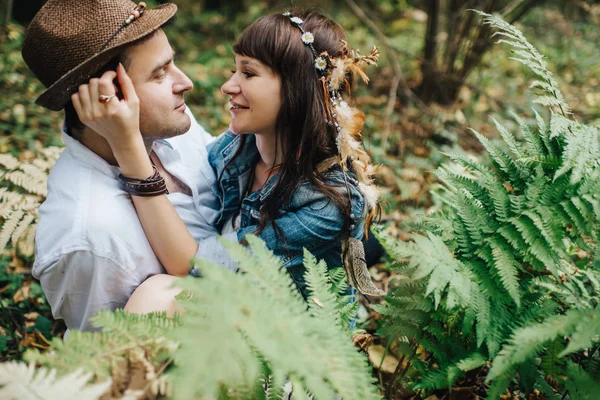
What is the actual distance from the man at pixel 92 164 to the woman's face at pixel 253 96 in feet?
1.11

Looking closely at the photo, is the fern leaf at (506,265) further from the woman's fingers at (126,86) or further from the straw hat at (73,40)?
the straw hat at (73,40)

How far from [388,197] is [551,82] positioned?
93.1 inches

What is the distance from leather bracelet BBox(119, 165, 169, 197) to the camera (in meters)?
2.13

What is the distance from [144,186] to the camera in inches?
83.9

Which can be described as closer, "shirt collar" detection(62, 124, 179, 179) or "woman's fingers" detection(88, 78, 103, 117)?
"woman's fingers" detection(88, 78, 103, 117)

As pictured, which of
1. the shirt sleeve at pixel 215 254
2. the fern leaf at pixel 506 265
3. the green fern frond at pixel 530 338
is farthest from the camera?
the shirt sleeve at pixel 215 254

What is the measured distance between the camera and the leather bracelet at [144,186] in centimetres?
213

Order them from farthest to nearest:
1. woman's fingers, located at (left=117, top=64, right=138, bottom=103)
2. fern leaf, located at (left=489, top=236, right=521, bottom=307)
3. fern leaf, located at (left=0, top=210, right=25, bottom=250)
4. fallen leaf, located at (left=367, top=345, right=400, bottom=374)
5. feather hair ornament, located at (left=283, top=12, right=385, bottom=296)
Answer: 1. fallen leaf, located at (left=367, top=345, right=400, bottom=374)
2. fern leaf, located at (left=0, top=210, right=25, bottom=250)
3. feather hair ornament, located at (left=283, top=12, right=385, bottom=296)
4. woman's fingers, located at (left=117, top=64, right=138, bottom=103)
5. fern leaf, located at (left=489, top=236, right=521, bottom=307)

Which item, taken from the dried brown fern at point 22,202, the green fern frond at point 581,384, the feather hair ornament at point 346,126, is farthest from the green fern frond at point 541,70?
the dried brown fern at point 22,202

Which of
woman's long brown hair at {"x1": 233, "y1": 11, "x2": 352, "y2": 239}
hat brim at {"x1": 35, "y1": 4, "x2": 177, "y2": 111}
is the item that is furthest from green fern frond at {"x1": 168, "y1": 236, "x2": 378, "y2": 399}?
hat brim at {"x1": 35, "y1": 4, "x2": 177, "y2": 111}

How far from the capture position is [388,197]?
Answer: 4348 millimetres

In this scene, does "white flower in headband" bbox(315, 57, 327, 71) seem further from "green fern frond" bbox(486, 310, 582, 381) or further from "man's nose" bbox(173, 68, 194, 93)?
"green fern frond" bbox(486, 310, 582, 381)

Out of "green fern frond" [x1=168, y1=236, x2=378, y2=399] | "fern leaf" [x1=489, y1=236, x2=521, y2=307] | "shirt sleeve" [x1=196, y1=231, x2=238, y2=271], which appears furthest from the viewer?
"shirt sleeve" [x1=196, y1=231, x2=238, y2=271]

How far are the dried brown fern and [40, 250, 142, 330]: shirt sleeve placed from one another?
509 mm
